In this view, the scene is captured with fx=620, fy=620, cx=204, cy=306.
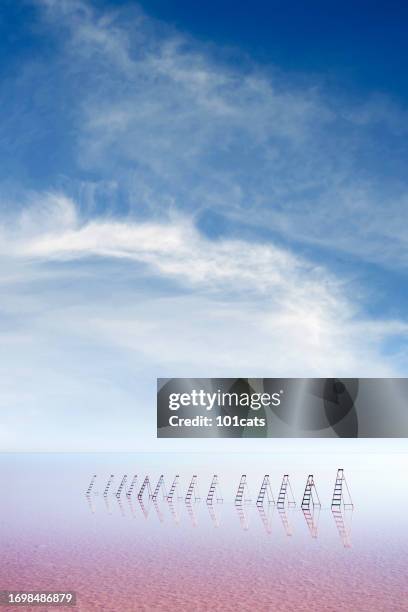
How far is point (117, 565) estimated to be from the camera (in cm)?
3081

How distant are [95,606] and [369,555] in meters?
17.1

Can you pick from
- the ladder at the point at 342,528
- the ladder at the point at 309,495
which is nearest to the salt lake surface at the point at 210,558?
the ladder at the point at 342,528

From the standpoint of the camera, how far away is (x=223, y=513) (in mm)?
53500

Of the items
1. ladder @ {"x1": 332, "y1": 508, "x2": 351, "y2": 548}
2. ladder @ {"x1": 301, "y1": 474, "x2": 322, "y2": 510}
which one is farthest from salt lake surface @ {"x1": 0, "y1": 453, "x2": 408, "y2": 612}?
ladder @ {"x1": 301, "y1": 474, "x2": 322, "y2": 510}

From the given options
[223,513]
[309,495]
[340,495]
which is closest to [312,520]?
[309,495]

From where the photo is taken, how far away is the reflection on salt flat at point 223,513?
1766 inches

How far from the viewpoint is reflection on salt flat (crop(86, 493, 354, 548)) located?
44.8 meters

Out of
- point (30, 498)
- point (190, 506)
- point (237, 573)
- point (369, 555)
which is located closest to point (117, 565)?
point (237, 573)

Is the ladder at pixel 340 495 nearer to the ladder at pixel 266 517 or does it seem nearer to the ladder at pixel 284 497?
the ladder at pixel 284 497

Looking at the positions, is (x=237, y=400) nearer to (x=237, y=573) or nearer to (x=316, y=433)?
(x=316, y=433)

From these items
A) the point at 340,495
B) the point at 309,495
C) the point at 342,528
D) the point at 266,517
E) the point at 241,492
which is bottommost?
the point at 342,528

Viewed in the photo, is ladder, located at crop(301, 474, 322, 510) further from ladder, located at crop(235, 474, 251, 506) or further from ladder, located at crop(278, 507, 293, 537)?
ladder, located at crop(235, 474, 251, 506)

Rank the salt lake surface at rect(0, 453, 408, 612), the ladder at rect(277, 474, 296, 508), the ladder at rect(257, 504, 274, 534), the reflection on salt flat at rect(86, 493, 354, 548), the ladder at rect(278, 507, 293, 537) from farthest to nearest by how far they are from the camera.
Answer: the ladder at rect(277, 474, 296, 508), the reflection on salt flat at rect(86, 493, 354, 548), the ladder at rect(257, 504, 274, 534), the ladder at rect(278, 507, 293, 537), the salt lake surface at rect(0, 453, 408, 612)

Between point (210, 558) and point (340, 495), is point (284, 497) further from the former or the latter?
point (210, 558)
